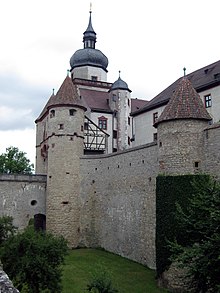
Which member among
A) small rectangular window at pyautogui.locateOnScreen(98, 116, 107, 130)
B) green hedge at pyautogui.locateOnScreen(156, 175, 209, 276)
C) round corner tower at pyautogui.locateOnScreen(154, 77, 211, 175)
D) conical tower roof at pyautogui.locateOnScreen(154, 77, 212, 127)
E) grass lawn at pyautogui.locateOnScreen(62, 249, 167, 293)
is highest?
small rectangular window at pyautogui.locateOnScreen(98, 116, 107, 130)

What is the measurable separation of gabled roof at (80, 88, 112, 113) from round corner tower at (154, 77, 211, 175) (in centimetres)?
2225

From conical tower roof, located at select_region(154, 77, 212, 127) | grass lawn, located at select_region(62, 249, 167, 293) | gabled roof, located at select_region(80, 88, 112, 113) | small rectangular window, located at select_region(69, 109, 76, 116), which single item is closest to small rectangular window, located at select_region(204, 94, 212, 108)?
conical tower roof, located at select_region(154, 77, 212, 127)

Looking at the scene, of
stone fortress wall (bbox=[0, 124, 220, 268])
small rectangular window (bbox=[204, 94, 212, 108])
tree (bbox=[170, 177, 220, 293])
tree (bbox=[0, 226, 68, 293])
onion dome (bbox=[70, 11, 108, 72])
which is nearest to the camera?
tree (bbox=[170, 177, 220, 293])

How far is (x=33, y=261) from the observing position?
58.6ft

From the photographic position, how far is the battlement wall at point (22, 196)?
34.5 m

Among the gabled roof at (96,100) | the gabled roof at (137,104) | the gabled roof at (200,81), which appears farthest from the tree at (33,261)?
the gabled roof at (137,104)

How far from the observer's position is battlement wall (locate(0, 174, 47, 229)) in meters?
34.5

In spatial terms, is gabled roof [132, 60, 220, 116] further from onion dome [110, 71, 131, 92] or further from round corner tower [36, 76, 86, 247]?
round corner tower [36, 76, 86, 247]

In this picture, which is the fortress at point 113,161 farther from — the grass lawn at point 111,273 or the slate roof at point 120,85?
the grass lawn at point 111,273

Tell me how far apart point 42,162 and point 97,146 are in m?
6.51

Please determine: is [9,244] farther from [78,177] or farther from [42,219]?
[42,219]

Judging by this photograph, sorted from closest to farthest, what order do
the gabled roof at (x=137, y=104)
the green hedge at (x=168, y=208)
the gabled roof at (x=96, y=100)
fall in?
the green hedge at (x=168, y=208)
the gabled roof at (x=96, y=100)
the gabled roof at (x=137, y=104)

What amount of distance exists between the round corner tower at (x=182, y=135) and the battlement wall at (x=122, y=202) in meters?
2.11

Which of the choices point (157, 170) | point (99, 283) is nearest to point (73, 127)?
point (157, 170)
